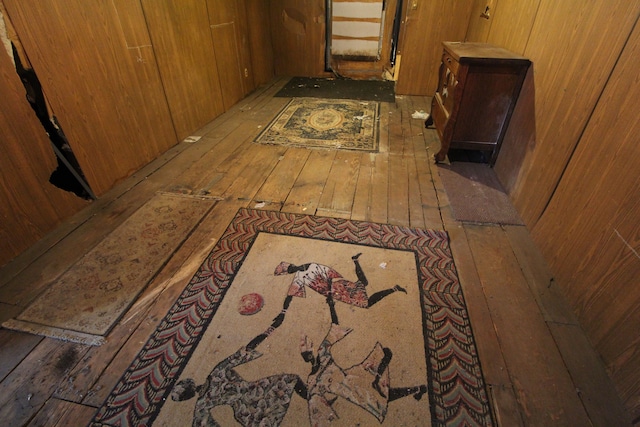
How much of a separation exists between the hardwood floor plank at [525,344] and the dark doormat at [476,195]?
0.86ft

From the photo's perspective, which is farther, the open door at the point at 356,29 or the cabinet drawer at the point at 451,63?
the open door at the point at 356,29

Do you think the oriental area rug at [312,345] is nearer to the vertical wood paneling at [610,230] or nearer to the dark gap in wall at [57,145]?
the vertical wood paneling at [610,230]

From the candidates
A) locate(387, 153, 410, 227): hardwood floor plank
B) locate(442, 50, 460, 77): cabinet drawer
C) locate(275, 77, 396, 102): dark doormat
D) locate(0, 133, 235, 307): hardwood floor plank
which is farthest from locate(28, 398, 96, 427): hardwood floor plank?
locate(275, 77, 396, 102): dark doormat

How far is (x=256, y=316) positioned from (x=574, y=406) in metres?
1.18

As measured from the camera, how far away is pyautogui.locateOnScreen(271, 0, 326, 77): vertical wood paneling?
443 centimetres

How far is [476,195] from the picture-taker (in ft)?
6.93

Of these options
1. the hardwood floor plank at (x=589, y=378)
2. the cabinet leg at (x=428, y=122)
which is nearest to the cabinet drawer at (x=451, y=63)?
the cabinet leg at (x=428, y=122)

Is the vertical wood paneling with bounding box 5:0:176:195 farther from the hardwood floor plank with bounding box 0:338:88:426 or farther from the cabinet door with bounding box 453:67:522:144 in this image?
the cabinet door with bounding box 453:67:522:144

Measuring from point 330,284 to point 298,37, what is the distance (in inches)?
174

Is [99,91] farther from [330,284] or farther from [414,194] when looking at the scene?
[414,194]

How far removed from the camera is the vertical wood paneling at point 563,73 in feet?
4.41

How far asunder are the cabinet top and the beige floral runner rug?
1987 mm

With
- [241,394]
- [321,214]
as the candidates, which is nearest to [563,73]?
[321,214]

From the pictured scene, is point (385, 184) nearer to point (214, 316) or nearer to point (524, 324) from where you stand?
point (524, 324)
